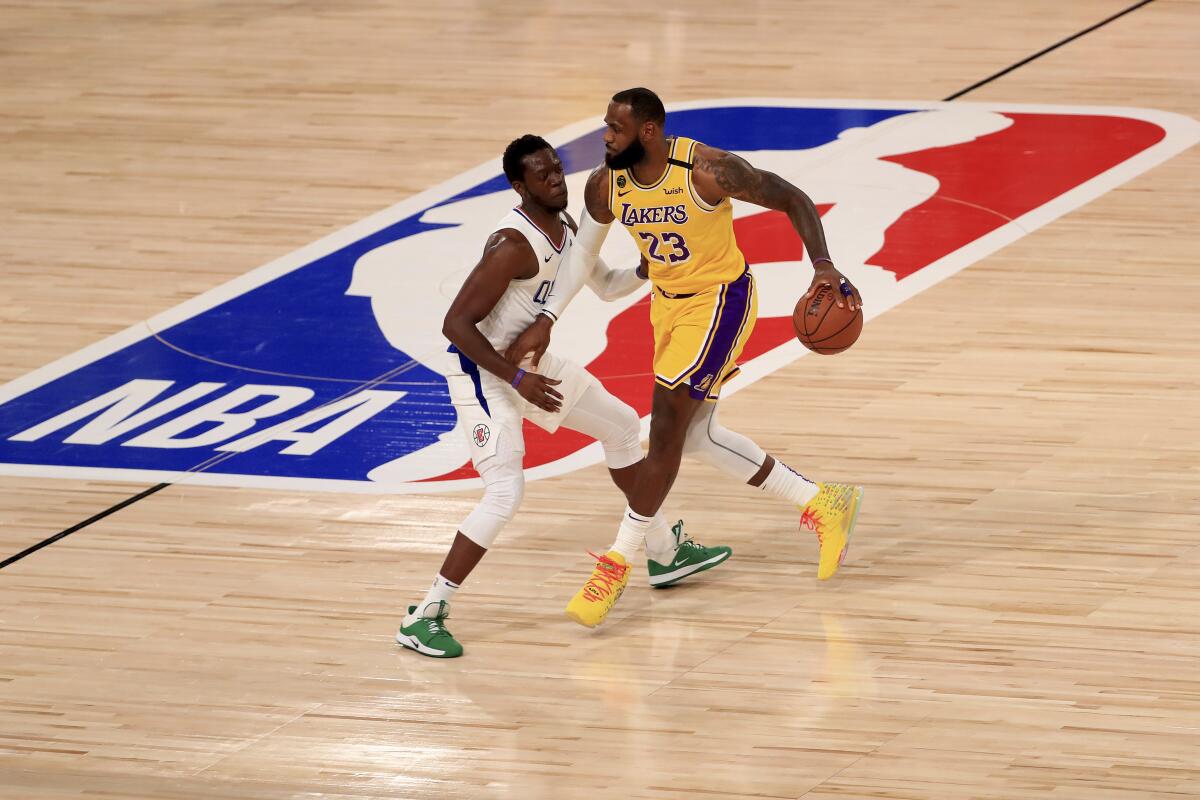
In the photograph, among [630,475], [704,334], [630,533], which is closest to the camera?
[704,334]

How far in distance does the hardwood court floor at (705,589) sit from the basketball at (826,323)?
84 cm

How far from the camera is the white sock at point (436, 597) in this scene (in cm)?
546

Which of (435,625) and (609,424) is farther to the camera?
(609,424)

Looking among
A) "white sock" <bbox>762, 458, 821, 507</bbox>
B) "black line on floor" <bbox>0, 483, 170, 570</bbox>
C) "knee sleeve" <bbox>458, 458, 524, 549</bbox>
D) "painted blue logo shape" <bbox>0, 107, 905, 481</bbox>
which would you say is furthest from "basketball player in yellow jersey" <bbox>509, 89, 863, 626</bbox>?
"black line on floor" <bbox>0, 483, 170, 570</bbox>

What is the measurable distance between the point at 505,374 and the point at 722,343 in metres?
0.68

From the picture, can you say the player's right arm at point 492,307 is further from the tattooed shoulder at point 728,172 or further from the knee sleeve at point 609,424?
the tattooed shoulder at point 728,172

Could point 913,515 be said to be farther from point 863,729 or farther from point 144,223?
point 144,223

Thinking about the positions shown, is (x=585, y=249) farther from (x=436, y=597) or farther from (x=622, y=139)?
(x=436, y=597)

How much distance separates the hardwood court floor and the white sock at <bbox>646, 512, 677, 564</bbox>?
0.43ft

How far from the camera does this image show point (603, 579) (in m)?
5.59

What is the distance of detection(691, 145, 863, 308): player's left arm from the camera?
5.29m

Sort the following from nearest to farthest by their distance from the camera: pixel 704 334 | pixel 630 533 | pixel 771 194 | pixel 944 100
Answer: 1. pixel 771 194
2. pixel 704 334
3. pixel 630 533
4. pixel 944 100

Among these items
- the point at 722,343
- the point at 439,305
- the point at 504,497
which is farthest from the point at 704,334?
the point at 439,305

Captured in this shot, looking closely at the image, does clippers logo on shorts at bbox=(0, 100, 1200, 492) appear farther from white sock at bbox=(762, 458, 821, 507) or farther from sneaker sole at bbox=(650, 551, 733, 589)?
white sock at bbox=(762, 458, 821, 507)
